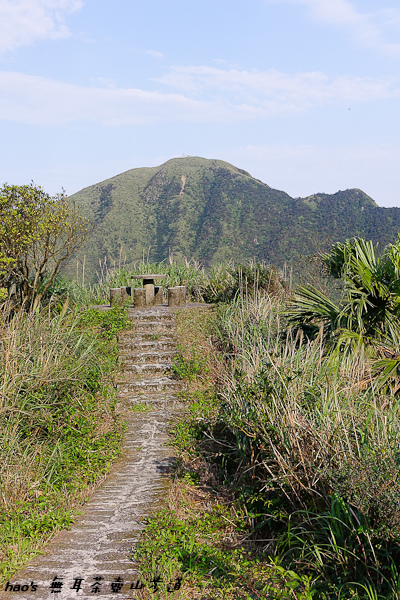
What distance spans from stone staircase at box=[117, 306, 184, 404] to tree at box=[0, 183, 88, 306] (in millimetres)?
1959

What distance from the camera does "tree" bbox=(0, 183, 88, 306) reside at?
974 cm

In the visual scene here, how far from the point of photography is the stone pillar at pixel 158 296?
445 inches

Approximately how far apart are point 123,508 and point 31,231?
22.3 feet

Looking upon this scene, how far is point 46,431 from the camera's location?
18.4 ft

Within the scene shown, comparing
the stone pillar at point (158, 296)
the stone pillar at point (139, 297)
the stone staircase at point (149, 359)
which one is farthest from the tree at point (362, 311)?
the stone pillar at point (158, 296)

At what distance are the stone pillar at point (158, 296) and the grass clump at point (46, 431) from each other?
396 centimetres

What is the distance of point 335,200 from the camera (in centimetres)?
5594

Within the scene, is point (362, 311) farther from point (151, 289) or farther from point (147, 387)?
point (151, 289)

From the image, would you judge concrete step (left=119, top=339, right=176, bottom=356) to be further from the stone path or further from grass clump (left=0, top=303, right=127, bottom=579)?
grass clump (left=0, top=303, right=127, bottom=579)

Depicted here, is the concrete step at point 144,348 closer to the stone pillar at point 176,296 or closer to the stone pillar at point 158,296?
the stone pillar at point 176,296

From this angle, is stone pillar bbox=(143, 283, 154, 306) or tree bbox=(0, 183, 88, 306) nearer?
tree bbox=(0, 183, 88, 306)

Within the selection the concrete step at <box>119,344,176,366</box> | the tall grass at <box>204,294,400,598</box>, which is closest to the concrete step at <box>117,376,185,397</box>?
the concrete step at <box>119,344,176,366</box>

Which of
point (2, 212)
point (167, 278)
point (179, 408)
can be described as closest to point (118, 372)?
point (179, 408)

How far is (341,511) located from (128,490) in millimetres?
2134
